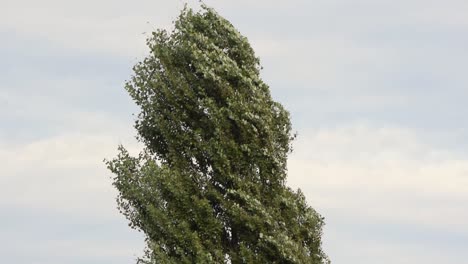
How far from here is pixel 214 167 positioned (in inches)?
990

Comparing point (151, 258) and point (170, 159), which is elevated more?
point (170, 159)

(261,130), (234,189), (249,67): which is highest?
(249,67)

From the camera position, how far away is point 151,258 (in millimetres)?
24891

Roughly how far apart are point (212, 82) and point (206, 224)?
3920mm

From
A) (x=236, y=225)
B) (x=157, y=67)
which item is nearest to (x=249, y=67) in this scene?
(x=157, y=67)

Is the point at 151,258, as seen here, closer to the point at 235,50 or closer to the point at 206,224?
the point at 206,224

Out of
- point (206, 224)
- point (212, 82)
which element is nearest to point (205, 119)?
point (212, 82)

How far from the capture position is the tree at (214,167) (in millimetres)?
24625

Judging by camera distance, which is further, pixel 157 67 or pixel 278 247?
pixel 157 67

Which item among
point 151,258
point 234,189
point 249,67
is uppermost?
point 249,67

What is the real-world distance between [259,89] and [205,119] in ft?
5.77

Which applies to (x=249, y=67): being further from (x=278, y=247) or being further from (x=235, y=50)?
(x=278, y=247)

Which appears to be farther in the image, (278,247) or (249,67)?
(249,67)

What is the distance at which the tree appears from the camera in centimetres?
2462
